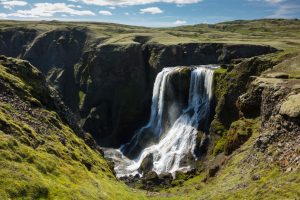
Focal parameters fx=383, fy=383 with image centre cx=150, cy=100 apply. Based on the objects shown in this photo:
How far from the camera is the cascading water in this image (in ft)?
261

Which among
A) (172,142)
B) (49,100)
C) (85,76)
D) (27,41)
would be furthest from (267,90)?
(27,41)

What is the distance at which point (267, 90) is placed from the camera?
47812 millimetres

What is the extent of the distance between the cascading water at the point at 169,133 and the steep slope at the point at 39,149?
84.6 feet

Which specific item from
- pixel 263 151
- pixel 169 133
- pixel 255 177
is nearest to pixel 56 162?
pixel 255 177

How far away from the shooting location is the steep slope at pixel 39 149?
27.9 metres

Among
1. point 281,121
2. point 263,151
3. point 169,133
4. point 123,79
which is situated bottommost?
point 169,133

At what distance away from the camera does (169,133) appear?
294 feet

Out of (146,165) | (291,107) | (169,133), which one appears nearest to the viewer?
(291,107)

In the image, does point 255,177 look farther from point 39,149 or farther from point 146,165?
point 146,165

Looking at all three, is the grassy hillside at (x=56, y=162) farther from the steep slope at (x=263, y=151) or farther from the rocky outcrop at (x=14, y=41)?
the rocky outcrop at (x=14, y=41)

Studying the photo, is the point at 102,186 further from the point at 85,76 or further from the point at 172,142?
the point at 85,76

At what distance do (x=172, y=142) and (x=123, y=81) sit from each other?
151 feet

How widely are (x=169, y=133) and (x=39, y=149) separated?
182ft

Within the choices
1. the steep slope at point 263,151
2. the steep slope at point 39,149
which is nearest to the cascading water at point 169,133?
the steep slope at point 263,151
